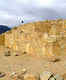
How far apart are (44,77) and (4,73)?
284 centimetres

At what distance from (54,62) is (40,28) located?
610 centimetres

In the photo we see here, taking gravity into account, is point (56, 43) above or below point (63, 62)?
above


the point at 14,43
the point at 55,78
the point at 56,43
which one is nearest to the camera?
the point at 55,78

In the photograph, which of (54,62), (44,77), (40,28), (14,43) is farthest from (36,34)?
(44,77)

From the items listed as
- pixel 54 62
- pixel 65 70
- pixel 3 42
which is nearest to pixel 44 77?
pixel 65 70

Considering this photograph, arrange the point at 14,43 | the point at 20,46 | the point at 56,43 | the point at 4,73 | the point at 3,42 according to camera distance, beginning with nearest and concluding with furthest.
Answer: the point at 4,73
the point at 56,43
the point at 20,46
the point at 14,43
the point at 3,42

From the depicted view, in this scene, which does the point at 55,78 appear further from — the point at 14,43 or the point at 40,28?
the point at 14,43

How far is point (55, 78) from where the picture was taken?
8.03 m

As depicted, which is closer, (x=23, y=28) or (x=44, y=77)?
(x=44, y=77)

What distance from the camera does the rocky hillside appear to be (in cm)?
1435

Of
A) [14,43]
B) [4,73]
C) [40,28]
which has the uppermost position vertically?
[40,28]

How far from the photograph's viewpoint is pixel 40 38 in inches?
632

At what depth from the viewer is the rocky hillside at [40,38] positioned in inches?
565

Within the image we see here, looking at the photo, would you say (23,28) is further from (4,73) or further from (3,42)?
(4,73)
